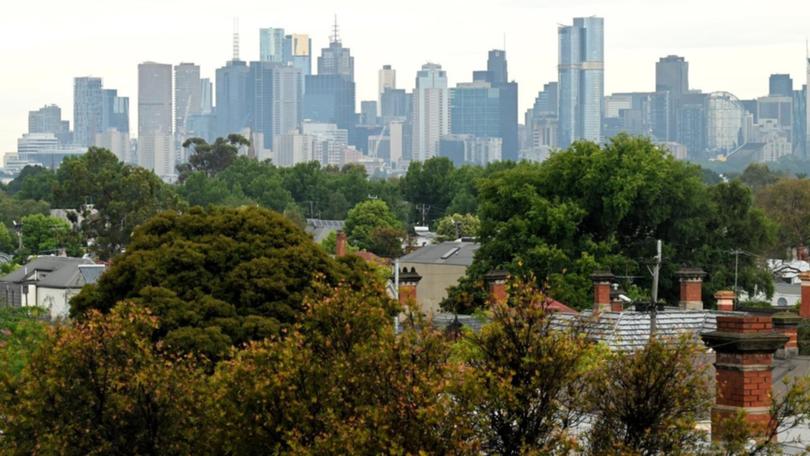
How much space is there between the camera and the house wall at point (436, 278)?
77375 millimetres

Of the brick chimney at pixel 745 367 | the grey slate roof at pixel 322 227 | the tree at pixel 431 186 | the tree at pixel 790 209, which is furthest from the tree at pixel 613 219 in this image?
the tree at pixel 431 186

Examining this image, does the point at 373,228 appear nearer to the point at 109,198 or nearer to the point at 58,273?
the point at 109,198

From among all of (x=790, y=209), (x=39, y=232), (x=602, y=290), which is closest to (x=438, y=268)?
(x=602, y=290)

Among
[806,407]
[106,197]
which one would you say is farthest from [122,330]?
[106,197]

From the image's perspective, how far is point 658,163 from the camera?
70000 millimetres

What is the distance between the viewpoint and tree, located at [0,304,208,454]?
24172mm

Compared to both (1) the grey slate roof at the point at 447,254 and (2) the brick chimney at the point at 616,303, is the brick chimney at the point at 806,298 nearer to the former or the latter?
(2) the brick chimney at the point at 616,303

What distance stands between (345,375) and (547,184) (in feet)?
155

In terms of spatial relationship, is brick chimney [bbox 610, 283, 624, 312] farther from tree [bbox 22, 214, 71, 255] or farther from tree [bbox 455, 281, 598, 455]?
tree [bbox 22, 214, 71, 255]

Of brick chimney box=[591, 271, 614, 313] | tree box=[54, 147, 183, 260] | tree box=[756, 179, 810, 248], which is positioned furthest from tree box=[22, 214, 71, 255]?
brick chimney box=[591, 271, 614, 313]

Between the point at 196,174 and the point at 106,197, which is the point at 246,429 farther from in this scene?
the point at 196,174

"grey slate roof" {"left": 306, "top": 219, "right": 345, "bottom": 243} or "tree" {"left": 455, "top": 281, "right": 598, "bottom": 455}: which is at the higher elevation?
"grey slate roof" {"left": 306, "top": 219, "right": 345, "bottom": 243}

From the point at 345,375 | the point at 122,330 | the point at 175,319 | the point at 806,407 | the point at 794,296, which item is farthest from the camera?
the point at 794,296

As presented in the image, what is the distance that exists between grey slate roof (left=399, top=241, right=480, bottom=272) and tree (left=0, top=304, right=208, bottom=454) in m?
52.4
